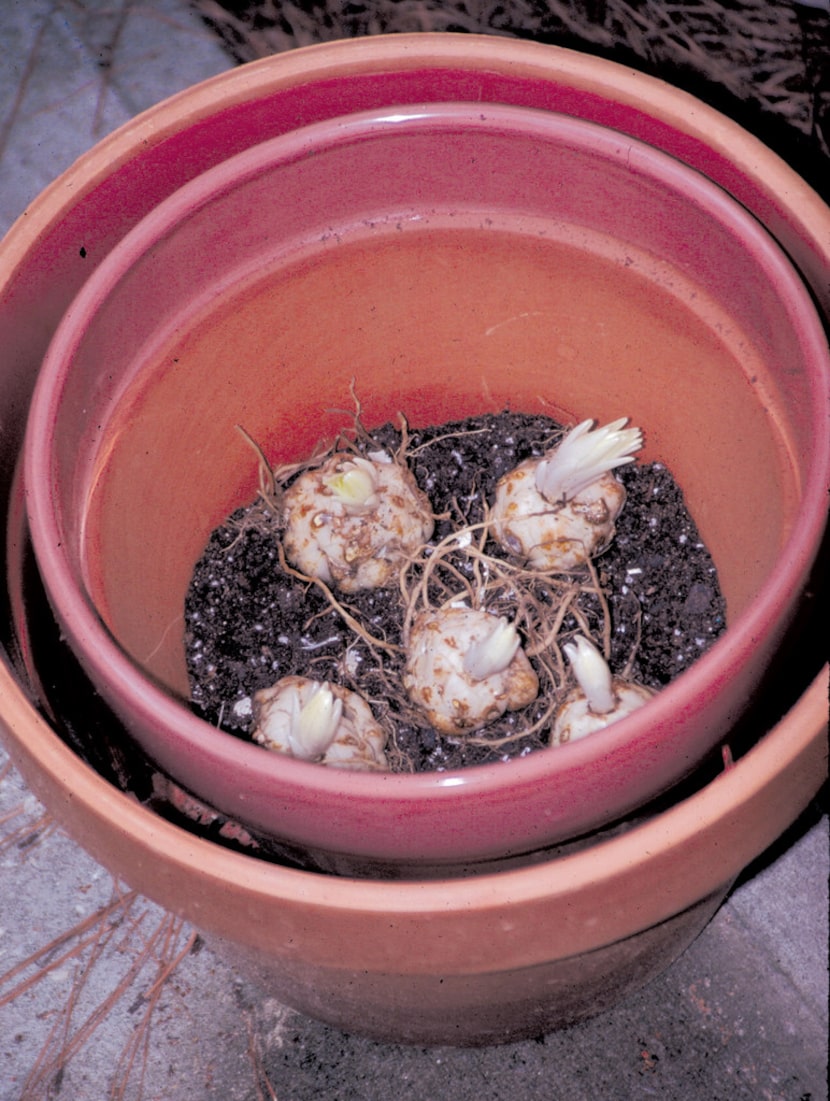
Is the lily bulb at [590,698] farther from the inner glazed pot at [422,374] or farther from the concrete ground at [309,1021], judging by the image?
the concrete ground at [309,1021]

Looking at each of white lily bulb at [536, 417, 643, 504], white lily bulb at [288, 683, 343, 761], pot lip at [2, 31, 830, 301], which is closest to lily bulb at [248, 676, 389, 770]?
white lily bulb at [288, 683, 343, 761]

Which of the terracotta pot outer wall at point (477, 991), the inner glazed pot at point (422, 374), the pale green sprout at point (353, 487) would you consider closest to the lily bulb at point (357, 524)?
the pale green sprout at point (353, 487)

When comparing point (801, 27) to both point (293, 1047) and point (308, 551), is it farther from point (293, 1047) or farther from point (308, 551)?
point (293, 1047)

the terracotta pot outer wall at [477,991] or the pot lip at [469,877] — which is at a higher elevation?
the pot lip at [469,877]

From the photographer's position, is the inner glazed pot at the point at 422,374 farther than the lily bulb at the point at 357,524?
No

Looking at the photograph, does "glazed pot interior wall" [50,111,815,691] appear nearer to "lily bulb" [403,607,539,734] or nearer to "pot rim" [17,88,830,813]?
"pot rim" [17,88,830,813]

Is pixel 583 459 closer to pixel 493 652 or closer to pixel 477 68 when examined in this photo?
pixel 493 652

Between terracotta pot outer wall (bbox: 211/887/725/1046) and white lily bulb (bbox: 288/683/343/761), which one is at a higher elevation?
white lily bulb (bbox: 288/683/343/761)
